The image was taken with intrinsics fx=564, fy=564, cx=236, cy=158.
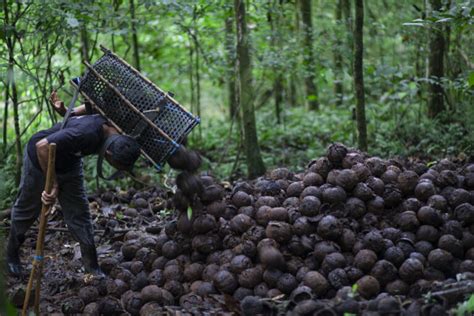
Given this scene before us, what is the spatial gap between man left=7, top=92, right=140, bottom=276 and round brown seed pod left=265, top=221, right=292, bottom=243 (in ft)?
4.20

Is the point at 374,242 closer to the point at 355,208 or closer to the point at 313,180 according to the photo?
the point at 355,208

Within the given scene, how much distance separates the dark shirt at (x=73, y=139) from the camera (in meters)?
4.64

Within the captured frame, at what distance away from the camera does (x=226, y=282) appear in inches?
181

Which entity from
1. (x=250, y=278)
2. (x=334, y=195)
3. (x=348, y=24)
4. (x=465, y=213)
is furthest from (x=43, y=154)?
(x=348, y=24)

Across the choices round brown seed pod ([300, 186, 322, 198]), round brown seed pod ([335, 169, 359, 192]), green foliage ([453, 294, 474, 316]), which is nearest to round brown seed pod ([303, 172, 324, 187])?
round brown seed pod ([300, 186, 322, 198])

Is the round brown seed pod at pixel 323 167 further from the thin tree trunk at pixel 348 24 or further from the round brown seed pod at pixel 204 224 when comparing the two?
the thin tree trunk at pixel 348 24

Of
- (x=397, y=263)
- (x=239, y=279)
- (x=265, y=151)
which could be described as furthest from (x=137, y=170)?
(x=397, y=263)

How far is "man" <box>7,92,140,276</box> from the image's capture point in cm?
464

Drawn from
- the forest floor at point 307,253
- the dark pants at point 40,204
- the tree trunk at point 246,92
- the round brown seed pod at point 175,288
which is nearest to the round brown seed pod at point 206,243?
the forest floor at point 307,253

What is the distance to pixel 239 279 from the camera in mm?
4613

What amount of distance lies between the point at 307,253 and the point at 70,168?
228 cm

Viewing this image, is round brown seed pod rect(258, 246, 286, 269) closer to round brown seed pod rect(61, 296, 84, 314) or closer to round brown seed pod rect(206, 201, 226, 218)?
round brown seed pod rect(206, 201, 226, 218)

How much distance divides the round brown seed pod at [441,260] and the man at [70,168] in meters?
2.54

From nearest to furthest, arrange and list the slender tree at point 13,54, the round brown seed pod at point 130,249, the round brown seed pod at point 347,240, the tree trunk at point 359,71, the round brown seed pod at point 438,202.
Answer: the round brown seed pod at point 347,240, the round brown seed pod at point 438,202, the round brown seed pod at point 130,249, the slender tree at point 13,54, the tree trunk at point 359,71
